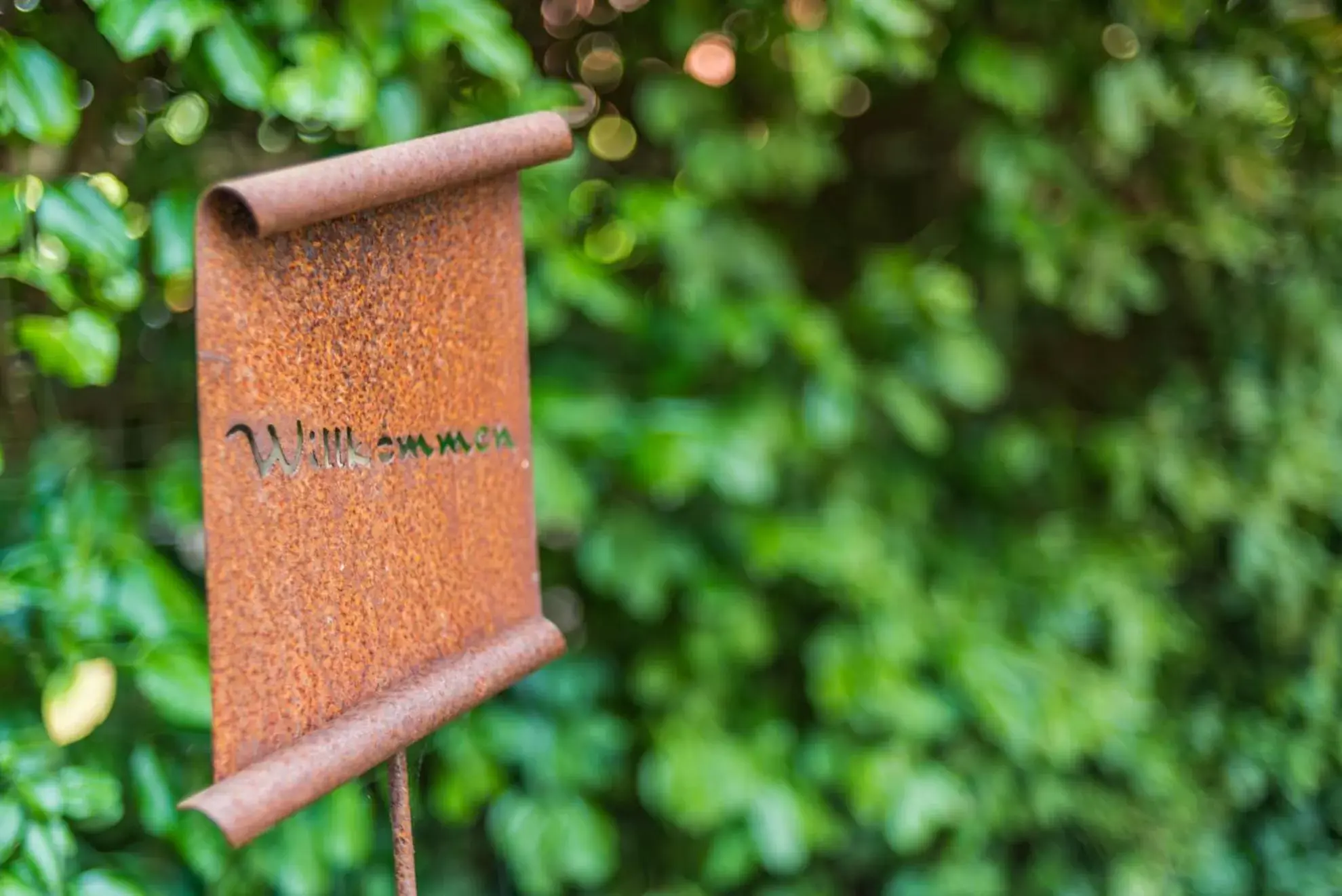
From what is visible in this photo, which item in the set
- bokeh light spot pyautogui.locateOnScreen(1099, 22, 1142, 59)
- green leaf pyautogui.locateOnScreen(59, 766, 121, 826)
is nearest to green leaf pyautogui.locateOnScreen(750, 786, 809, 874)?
green leaf pyautogui.locateOnScreen(59, 766, 121, 826)

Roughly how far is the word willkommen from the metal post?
185mm

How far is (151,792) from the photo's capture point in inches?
33.2

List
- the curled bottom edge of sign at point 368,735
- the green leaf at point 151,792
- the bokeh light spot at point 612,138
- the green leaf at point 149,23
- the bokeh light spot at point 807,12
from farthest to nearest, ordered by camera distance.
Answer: the bokeh light spot at point 612,138
the bokeh light spot at point 807,12
the green leaf at point 151,792
the green leaf at point 149,23
the curled bottom edge of sign at point 368,735

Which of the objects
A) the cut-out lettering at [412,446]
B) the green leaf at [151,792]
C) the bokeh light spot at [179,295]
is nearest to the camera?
the cut-out lettering at [412,446]

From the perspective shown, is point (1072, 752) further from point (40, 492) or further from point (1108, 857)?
point (40, 492)

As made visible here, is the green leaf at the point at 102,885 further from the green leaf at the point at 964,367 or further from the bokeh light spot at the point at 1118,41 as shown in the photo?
the bokeh light spot at the point at 1118,41

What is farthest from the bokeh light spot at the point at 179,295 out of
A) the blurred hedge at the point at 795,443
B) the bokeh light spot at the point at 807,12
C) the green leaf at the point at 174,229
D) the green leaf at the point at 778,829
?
the green leaf at the point at 778,829

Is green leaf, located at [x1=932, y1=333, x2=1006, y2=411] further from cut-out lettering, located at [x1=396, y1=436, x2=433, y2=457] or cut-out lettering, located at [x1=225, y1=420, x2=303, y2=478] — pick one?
cut-out lettering, located at [x1=225, y1=420, x2=303, y2=478]

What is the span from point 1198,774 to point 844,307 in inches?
39.5

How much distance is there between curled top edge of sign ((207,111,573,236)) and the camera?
485mm

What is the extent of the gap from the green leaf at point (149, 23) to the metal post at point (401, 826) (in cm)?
53

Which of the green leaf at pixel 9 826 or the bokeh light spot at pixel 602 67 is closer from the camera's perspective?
the green leaf at pixel 9 826

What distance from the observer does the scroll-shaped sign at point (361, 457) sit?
0.49 metres

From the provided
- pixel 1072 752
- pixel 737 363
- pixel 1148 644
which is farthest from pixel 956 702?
pixel 737 363
